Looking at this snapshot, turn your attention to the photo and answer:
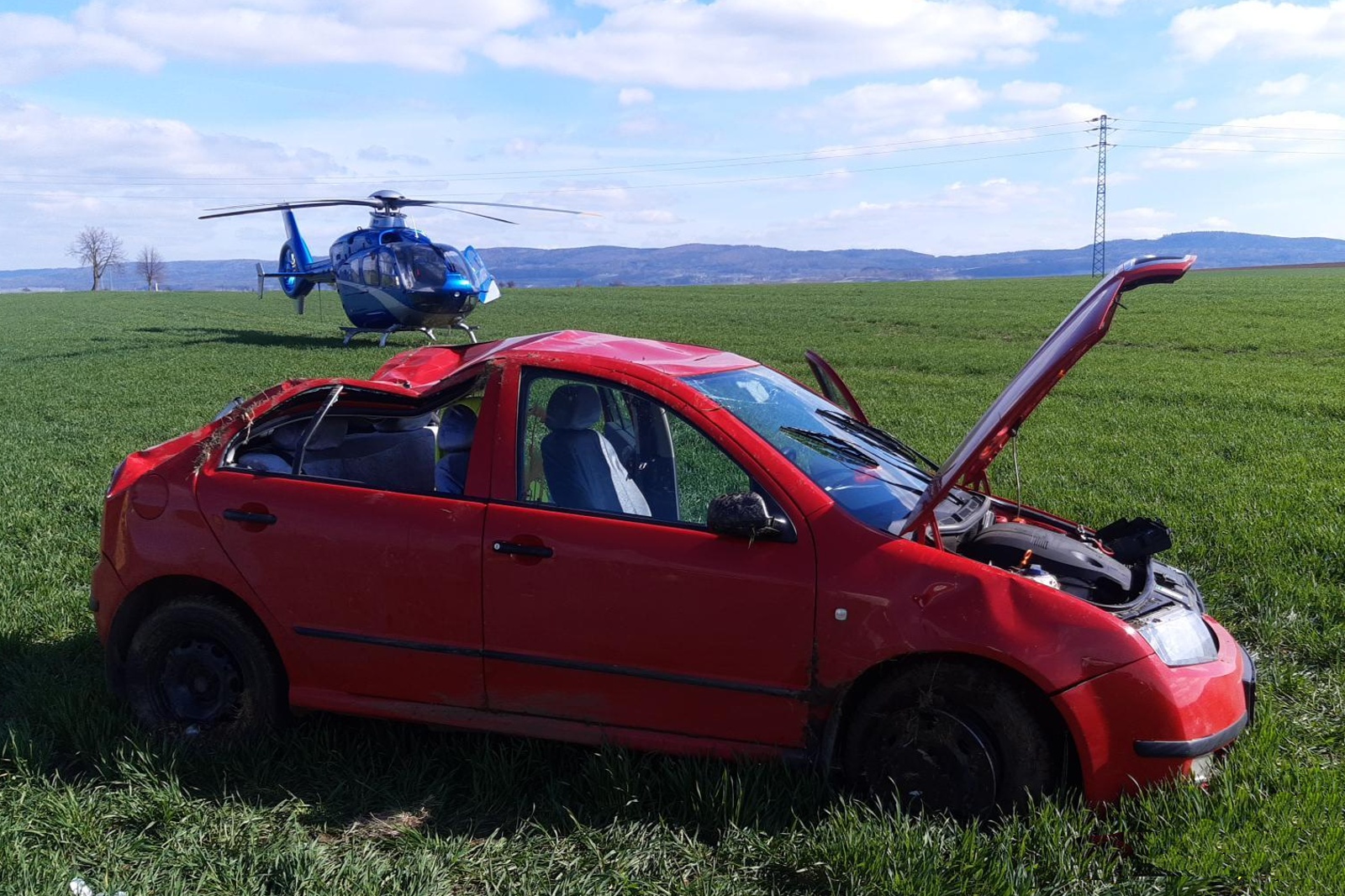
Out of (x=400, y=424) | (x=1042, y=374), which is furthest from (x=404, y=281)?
(x=1042, y=374)

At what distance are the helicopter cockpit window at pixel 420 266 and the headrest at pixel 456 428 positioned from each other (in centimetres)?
2342

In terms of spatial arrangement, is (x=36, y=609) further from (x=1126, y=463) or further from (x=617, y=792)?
(x=1126, y=463)

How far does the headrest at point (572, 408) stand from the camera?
14.1 ft

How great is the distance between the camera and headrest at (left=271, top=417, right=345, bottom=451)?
4.77 meters

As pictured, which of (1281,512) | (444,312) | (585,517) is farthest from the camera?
(444,312)

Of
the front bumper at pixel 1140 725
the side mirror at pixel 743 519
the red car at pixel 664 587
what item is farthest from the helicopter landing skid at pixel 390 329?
the front bumper at pixel 1140 725

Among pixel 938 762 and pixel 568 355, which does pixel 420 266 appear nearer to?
pixel 568 355

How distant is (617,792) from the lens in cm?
382

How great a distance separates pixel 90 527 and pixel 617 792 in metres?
5.70

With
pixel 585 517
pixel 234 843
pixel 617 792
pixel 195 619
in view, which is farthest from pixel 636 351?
pixel 234 843

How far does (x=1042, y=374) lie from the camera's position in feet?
11.8

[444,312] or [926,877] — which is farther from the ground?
[444,312]

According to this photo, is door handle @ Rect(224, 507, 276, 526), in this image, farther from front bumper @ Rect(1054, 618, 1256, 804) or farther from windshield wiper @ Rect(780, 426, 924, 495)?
front bumper @ Rect(1054, 618, 1256, 804)

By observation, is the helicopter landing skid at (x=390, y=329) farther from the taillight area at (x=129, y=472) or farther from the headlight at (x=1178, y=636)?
the headlight at (x=1178, y=636)
